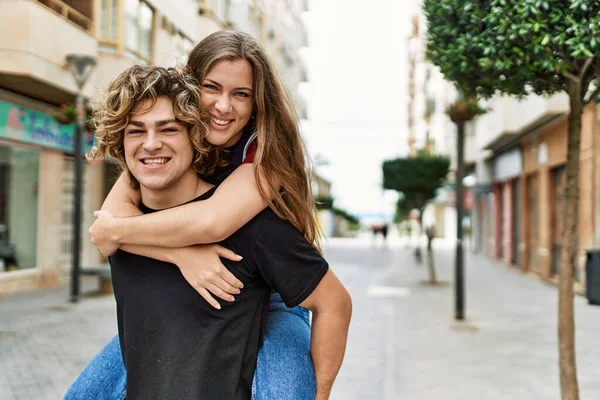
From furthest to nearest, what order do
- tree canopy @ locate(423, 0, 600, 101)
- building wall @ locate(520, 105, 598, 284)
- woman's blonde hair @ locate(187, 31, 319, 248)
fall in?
building wall @ locate(520, 105, 598, 284), tree canopy @ locate(423, 0, 600, 101), woman's blonde hair @ locate(187, 31, 319, 248)

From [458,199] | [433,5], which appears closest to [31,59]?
[458,199]

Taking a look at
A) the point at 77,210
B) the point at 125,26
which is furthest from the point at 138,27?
the point at 77,210

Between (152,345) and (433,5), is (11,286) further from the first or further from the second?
(152,345)

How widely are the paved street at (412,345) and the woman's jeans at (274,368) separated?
4.04 m

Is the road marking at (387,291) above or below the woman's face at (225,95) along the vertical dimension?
below

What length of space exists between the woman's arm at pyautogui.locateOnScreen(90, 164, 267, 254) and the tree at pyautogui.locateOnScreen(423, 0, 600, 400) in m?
2.43

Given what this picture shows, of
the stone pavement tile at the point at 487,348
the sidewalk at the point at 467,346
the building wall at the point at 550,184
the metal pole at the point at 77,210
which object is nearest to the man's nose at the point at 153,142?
the sidewalk at the point at 467,346

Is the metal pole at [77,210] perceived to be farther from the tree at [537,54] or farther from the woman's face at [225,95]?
the woman's face at [225,95]

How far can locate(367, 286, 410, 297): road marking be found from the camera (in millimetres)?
13705

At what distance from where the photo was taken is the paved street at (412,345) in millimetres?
5957

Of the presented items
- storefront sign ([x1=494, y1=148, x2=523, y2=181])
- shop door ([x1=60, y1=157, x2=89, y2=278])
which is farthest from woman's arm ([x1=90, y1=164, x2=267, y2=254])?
storefront sign ([x1=494, y1=148, x2=523, y2=181])

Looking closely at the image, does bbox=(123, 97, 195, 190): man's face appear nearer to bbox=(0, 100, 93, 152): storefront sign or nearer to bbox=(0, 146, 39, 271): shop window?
bbox=(0, 100, 93, 152): storefront sign

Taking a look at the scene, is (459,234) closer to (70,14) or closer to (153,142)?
(70,14)

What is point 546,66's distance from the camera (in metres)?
3.72
